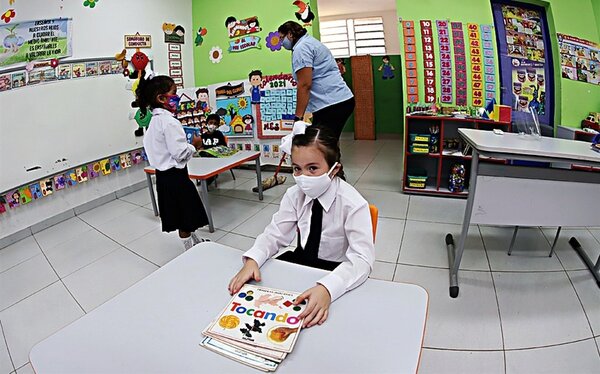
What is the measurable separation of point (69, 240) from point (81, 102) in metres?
1.41

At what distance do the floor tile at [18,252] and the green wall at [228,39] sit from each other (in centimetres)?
280

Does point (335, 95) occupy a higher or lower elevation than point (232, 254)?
higher

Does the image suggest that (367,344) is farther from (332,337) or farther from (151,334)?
(151,334)

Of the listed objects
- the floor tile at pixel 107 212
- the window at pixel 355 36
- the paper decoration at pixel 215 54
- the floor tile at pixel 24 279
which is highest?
the window at pixel 355 36

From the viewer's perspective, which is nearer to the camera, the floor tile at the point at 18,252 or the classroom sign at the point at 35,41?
the floor tile at the point at 18,252

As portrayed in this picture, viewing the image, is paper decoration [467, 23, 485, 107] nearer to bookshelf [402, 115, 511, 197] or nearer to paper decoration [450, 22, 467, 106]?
paper decoration [450, 22, 467, 106]

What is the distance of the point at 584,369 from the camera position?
1.53 metres

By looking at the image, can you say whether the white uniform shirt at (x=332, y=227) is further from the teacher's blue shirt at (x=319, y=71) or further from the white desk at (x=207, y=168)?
the teacher's blue shirt at (x=319, y=71)

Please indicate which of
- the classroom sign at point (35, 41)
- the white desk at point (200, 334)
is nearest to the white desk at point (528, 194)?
the white desk at point (200, 334)

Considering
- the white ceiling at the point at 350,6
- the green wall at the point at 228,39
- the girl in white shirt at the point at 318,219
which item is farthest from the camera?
the white ceiling at the point at 350,6

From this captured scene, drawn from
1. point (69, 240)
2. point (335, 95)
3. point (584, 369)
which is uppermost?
point (335, 95)

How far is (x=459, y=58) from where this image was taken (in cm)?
337

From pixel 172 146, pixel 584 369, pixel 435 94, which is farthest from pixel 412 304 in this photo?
pixel 435 94

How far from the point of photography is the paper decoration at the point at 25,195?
3.03 metres
